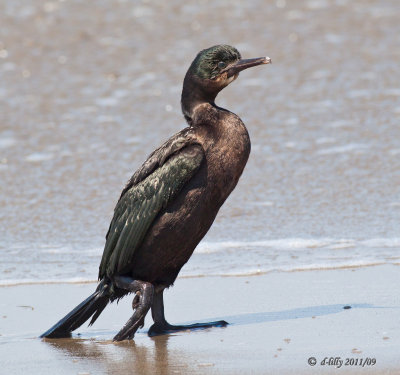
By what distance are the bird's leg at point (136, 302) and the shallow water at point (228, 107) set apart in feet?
3.65

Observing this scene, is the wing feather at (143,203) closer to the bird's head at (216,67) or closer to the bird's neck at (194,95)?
the bird's neck at (194,95)

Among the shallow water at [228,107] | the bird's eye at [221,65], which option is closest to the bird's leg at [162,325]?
the shallow water at [228,107]

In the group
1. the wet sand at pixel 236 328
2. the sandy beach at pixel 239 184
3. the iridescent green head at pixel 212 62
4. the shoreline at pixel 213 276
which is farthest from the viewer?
the shoreline at pixel 213 276

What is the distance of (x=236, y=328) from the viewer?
6.10 metres

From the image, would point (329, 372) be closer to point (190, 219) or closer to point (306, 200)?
point (190, 219)

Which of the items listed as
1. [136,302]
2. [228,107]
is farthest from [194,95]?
[228,107]

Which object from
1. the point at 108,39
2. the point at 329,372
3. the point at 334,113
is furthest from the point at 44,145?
the point at 329,372

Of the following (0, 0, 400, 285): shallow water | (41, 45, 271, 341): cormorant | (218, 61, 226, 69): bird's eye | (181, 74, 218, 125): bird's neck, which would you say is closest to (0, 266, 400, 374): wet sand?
(41, 45, 271, 341): cormorant

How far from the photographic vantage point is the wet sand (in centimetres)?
536

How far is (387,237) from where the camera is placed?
7.84m

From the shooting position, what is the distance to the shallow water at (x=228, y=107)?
794cm

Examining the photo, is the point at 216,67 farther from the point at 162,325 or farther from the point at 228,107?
the point at 228,107

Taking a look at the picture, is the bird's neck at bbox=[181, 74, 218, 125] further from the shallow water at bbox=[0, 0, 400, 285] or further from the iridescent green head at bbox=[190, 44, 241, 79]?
the shallow water at bbox=[0, 0, 400, 285]

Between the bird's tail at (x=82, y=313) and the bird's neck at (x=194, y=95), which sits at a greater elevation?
the bird's neck at (x=194, y=95)
